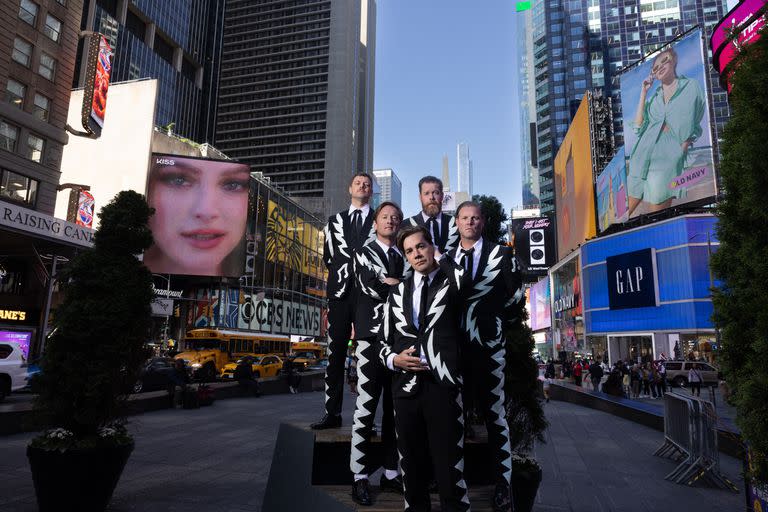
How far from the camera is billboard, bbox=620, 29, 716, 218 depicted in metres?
39.1

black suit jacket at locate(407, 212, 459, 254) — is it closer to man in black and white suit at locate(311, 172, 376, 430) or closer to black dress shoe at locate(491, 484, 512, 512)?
man in black and white suit at locate(311, 172, 376, 430)

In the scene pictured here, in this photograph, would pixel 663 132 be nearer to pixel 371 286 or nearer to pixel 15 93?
pixel 371 286

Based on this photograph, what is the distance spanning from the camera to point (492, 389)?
3.57 meters

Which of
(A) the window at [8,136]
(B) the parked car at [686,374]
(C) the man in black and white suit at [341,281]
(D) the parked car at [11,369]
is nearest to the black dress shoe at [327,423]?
(C) the man in black and white suit at [341,281]

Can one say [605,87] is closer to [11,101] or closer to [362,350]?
[11,101]

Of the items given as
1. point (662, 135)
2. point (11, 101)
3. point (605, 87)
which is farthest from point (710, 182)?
point (605, 87)

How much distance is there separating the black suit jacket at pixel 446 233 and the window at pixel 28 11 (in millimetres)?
34150

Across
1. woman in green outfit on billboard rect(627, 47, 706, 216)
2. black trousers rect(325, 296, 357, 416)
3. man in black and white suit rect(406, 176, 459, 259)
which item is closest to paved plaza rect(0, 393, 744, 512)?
black trousers rect(325, 296, 357, 416)

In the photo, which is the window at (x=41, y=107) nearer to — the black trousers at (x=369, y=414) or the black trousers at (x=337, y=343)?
the black trousers at (x=337, y=343)

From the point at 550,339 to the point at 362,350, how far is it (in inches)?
2900

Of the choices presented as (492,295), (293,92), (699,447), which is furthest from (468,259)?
(293,92)

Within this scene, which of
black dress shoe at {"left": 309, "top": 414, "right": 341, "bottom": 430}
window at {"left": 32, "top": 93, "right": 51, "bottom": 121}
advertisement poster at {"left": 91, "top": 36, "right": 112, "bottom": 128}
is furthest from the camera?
advertisement poster at {"left": 91, "top": 36, "right": 112, "bottom": 128}

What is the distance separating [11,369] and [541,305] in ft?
235

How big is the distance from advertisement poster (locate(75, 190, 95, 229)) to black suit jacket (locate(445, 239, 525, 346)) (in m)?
35.9
